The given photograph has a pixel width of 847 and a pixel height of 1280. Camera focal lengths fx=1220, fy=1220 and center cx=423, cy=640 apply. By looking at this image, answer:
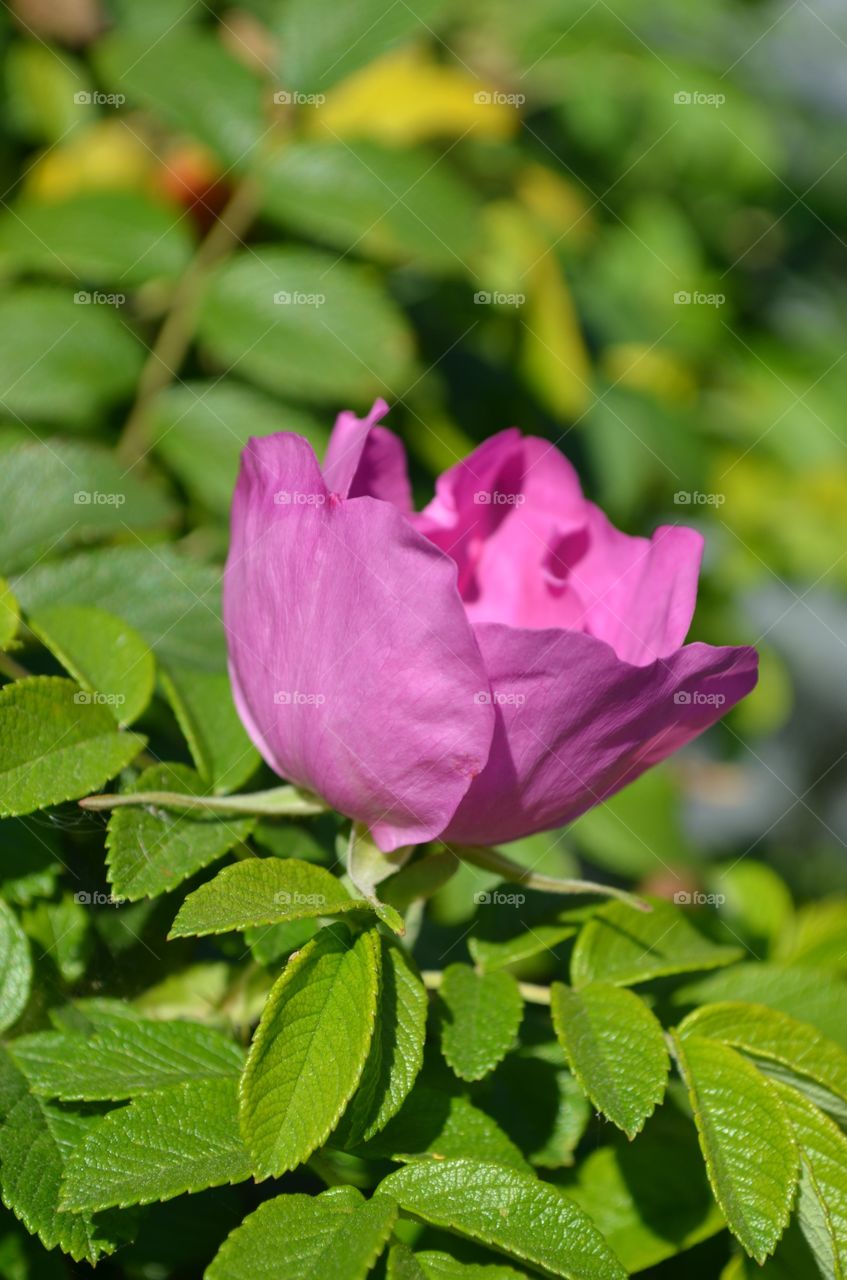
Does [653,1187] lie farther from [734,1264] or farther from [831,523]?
[831,523]

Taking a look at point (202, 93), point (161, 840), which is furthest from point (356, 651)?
point (202, 93)

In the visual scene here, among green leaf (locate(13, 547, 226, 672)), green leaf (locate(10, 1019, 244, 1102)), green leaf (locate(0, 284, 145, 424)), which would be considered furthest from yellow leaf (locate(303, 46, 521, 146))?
green leaf (locate(10, 1019, 244, 1102))

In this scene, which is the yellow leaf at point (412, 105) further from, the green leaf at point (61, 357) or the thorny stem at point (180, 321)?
the green leaf at point (61, 357)

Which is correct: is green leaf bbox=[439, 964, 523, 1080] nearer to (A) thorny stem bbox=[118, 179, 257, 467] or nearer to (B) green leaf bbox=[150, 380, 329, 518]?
(B) green leaf bbox=[150, 380, 329, 518]

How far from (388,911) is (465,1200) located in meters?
0.14

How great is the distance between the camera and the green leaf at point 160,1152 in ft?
1.83

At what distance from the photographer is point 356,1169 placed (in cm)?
71

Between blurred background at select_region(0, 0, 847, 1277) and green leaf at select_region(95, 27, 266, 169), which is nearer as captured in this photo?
blurred background at select_region(0, 0, 847, 1277)

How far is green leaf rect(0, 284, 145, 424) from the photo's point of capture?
116 centimetres

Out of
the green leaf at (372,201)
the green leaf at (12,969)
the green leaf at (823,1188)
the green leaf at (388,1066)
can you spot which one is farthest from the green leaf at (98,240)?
the green leaf at (823,1188)

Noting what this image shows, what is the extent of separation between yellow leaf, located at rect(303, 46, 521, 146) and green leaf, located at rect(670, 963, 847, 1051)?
3.58 ft

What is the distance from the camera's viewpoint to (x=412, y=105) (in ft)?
5.24

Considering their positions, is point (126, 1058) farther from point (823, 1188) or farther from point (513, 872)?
point (823, 1188)

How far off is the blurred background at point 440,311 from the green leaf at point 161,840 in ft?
0.15
